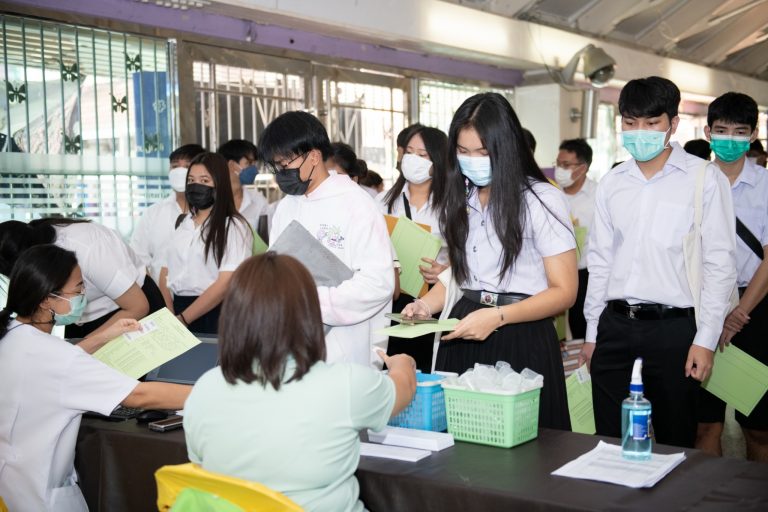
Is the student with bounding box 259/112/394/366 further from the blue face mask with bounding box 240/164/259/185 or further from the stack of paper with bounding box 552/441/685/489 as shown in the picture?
the blue face mask with bounding box 240/164/259/185

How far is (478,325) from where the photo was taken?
2.29 meters

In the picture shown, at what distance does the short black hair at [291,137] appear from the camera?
2832 mm

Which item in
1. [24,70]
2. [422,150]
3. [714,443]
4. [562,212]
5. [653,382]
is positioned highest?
[24,70]

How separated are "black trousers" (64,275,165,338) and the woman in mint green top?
1.70 metres

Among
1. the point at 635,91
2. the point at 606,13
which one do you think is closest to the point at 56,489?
the point at 635,91

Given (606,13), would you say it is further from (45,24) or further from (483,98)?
(483,98)

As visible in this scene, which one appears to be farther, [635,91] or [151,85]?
[151,85]

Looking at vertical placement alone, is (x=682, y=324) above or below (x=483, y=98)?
below

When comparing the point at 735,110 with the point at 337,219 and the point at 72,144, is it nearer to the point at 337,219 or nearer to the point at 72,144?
the point at 337,219

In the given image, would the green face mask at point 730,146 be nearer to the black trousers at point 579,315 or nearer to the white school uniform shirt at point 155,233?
the black trousers at point 579,315

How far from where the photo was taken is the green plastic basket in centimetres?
202

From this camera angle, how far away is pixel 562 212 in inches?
95.6

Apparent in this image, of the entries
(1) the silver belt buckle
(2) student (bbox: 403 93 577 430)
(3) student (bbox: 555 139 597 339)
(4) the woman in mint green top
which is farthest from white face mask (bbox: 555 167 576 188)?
(4) the woman in mint green top

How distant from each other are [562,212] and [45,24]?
3.71 meters
